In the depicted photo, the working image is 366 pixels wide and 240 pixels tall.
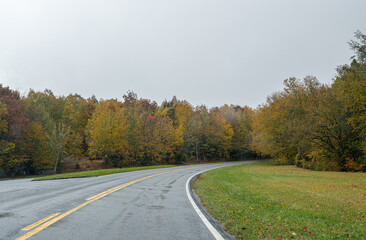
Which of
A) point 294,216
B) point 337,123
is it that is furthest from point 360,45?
point 294,216

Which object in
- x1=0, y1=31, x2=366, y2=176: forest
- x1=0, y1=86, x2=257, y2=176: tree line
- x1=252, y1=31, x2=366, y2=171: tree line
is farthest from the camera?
x1=0, y1=86, x2=257, y2=176: tree line

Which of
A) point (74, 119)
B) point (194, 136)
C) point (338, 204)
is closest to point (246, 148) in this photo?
point (194, 136)

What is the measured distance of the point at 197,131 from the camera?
55.8 m

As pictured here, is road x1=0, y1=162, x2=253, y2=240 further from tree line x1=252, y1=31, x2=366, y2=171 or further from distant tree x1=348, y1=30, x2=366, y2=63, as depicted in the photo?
distant tree x1=348, y1=30, x2=366, y2=63

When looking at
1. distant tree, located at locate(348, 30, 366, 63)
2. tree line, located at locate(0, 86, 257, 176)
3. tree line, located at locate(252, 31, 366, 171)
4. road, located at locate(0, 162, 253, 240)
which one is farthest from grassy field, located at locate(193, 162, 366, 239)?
tree line, located at locate(0, 86, 257, 176)

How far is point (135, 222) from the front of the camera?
558 cm

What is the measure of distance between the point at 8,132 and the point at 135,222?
33.5 m

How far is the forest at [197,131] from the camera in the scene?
2569cm

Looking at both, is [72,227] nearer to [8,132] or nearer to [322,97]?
[322,97]

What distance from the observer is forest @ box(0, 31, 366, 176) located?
25.7m

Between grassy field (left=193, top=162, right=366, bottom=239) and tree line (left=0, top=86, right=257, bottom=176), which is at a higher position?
tree line (left=0, top=86, right=257, bottom=176)

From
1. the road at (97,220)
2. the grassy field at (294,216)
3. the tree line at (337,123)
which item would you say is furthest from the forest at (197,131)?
the road at (97,220)

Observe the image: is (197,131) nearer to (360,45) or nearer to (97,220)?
(360,45)

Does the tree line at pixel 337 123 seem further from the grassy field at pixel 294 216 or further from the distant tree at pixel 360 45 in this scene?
the grassy field at pixel 294 216
